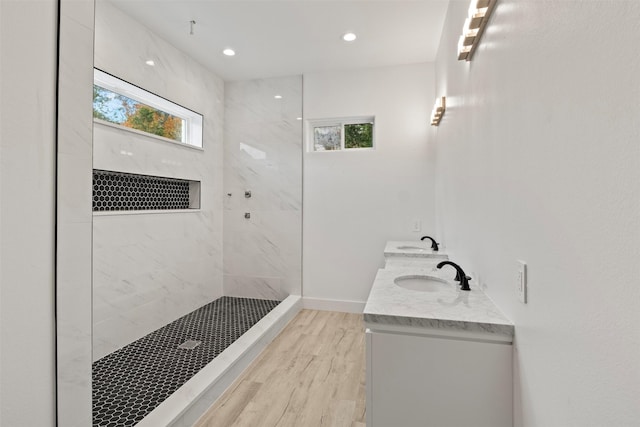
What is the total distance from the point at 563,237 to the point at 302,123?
139 inches

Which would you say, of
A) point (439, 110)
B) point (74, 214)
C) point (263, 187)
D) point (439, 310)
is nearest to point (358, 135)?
point (439, 110)

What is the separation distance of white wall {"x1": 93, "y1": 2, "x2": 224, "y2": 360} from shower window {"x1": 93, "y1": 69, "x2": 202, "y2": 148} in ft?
0.26

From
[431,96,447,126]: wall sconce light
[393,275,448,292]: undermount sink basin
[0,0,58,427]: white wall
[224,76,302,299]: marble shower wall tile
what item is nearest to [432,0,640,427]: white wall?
[393,275,448,292]: undermount sink basin

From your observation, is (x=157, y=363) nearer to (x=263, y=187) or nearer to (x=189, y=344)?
(x=189, y=344)

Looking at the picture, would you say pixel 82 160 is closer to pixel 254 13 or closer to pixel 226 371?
pixel 226 371

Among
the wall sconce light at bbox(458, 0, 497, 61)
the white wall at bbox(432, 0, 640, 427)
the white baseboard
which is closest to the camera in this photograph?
the white wall at bbox(432, 0, 640, 427)

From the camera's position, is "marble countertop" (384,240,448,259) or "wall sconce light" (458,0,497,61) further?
"marble countertop" (384,240,448,259)

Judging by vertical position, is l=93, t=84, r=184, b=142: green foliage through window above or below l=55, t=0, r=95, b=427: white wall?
above

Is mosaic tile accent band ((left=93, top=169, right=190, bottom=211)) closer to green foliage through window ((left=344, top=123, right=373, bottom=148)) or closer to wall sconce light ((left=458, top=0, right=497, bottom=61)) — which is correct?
green foliage through window ((left=344, top=123, right=373, bottom=148))

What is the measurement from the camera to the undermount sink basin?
189 cm

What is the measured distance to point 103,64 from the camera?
2.55 meters

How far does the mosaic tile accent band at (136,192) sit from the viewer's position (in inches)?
105

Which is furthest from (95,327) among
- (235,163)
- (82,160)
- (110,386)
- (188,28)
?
(188,28)

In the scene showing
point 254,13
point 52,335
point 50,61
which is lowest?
point 52,335
